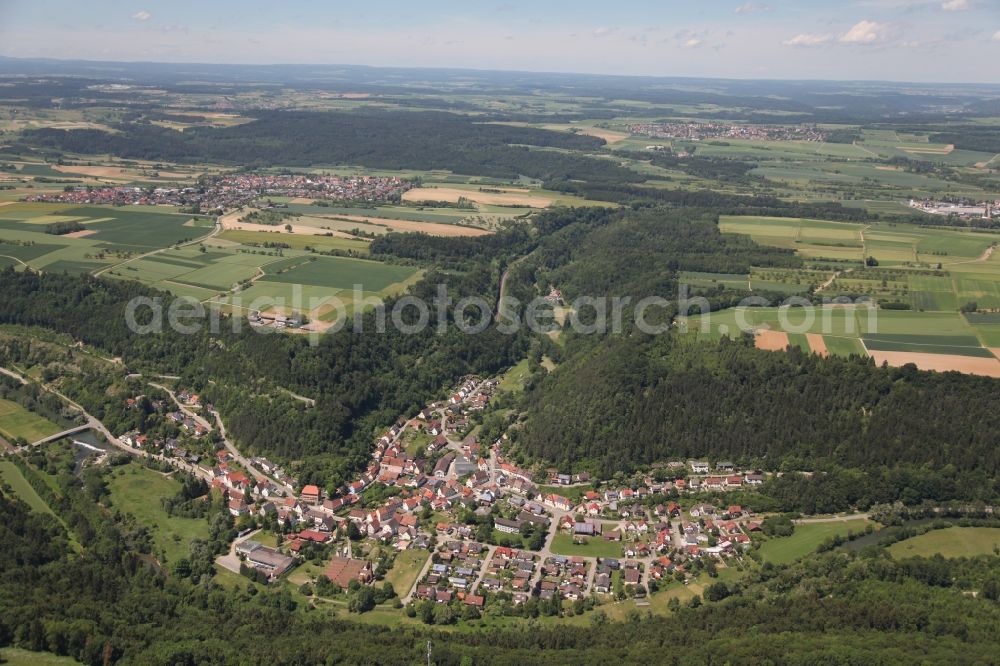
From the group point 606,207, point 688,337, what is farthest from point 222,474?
point 606,207

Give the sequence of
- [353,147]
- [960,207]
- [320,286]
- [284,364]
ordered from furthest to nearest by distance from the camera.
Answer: [353,147]
[960,207]
[320,286]
[284,364]

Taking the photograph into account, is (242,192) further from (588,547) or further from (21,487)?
(588,547)

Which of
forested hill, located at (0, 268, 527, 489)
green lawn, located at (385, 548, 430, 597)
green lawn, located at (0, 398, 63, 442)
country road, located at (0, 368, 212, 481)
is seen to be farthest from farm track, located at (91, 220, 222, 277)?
green lawn, located at (385, 548, 430, 597)

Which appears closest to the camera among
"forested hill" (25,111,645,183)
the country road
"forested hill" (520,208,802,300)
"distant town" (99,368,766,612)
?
"distant town" (99,368,766,612)

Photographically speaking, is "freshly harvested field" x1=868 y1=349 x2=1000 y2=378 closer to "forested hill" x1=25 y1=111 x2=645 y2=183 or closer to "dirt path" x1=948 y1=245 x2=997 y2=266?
"dirt path" x1=948 y1=245 x2=997 y2=266

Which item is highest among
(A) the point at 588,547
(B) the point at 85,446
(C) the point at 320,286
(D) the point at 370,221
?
(D) the point at 370,221

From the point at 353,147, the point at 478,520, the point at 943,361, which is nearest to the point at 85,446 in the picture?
the point at 478,520

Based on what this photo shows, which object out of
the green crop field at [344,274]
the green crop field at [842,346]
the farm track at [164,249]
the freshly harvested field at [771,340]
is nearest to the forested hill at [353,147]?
the farm track at [164,249]
